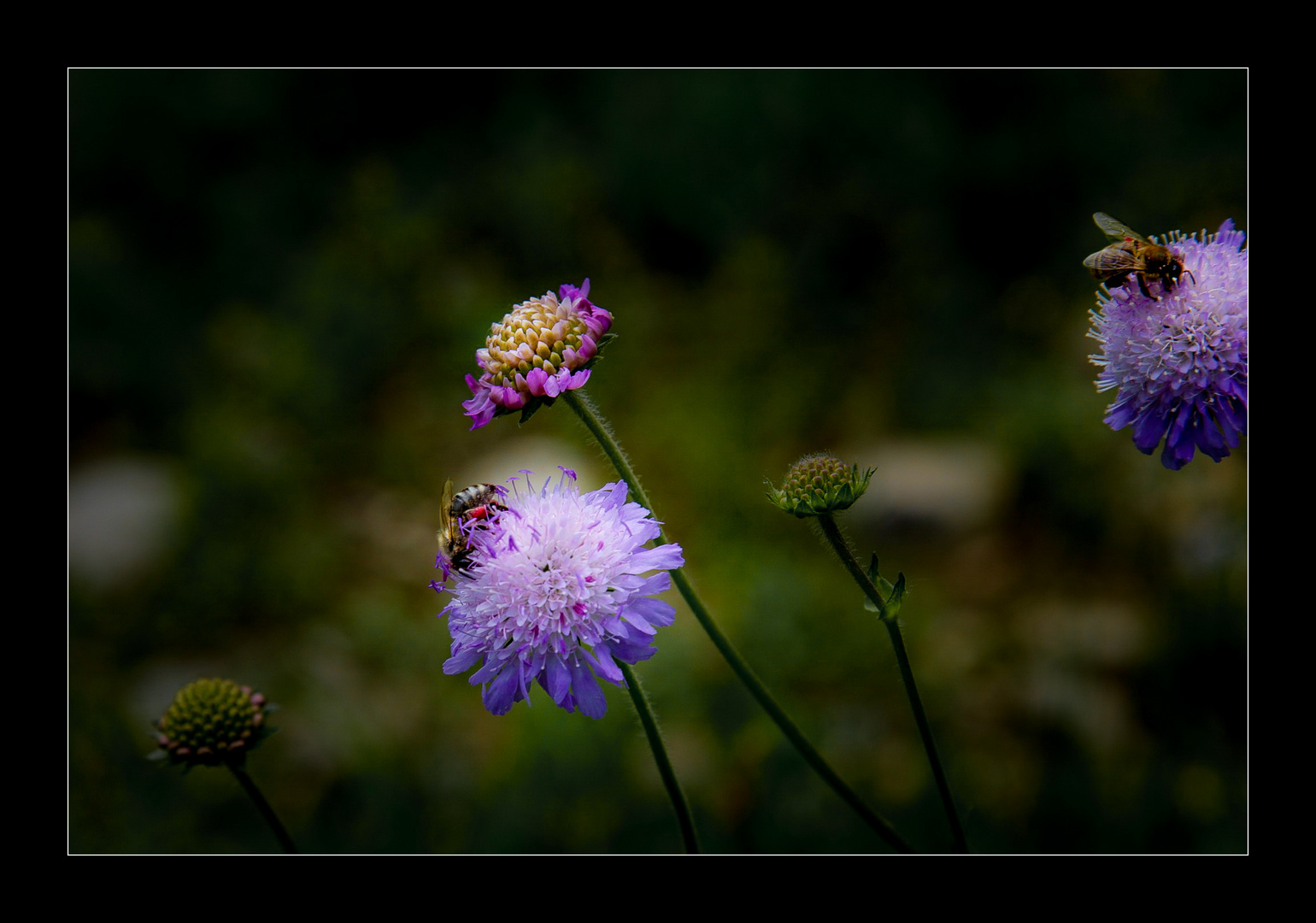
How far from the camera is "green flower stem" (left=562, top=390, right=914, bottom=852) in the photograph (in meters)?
1.71

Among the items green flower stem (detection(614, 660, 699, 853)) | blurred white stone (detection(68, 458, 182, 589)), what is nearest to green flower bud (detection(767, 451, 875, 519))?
green flower stem (detection(614, 660, 699, 853))

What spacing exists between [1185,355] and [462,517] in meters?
1.43

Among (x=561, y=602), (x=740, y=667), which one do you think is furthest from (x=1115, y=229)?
(x=561, y=602)

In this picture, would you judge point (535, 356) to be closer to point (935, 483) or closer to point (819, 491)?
point (819, 491)

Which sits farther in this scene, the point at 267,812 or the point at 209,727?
the point at 209,727

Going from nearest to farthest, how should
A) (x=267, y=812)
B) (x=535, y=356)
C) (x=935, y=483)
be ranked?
(x=535, y=356) < (x=267, y=812) < (x=935, y=483)

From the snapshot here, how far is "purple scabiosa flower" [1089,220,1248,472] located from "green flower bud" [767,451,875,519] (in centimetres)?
55

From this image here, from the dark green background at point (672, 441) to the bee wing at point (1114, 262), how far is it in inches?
79.1

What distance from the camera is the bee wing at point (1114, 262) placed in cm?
180

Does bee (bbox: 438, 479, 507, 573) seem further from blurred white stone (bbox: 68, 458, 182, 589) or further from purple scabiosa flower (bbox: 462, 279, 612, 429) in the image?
blurred white stone (bbox: 68, 458, 182, 589)

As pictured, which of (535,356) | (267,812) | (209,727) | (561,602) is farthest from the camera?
(209,727)

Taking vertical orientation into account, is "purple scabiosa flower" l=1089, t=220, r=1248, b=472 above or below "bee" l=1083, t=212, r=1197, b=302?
below

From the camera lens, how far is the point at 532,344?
1.79 meters

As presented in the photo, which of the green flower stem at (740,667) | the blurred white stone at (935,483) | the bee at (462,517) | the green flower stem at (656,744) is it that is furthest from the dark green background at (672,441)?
the bee at (462,517)
